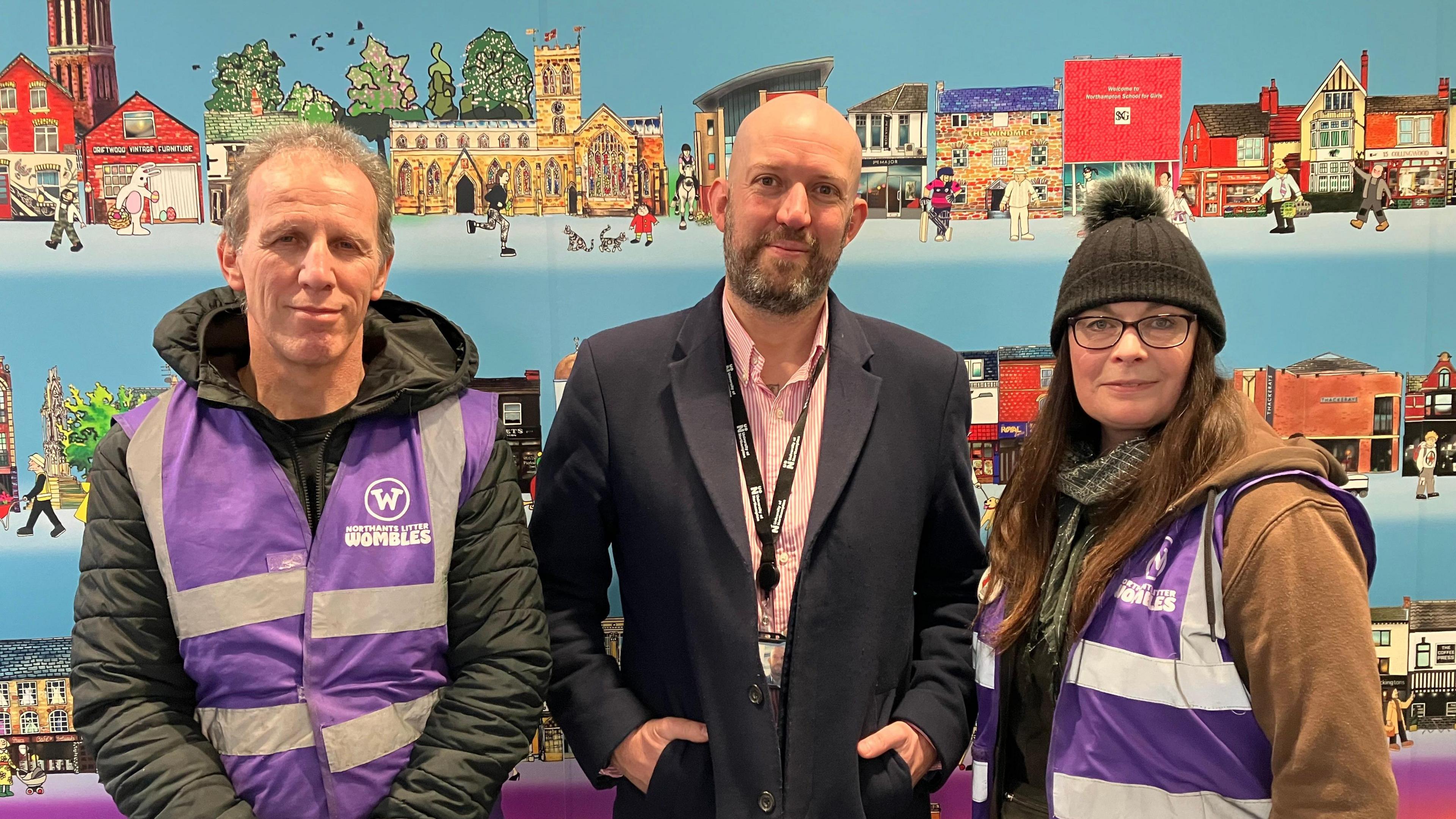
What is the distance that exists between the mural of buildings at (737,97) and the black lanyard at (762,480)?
925mm

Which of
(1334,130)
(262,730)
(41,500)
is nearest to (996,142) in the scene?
(1334,130)

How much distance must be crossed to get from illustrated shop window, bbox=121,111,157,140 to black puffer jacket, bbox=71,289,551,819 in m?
1.03

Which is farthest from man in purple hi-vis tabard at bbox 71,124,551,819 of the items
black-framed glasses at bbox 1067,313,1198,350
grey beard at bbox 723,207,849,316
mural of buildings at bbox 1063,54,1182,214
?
mural of buildings at bbox 1063,54,1182,214

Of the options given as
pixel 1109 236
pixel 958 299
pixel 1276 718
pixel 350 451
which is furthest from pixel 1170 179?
pixel 350 451

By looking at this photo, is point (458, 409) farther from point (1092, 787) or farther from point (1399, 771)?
point (1399, 771)

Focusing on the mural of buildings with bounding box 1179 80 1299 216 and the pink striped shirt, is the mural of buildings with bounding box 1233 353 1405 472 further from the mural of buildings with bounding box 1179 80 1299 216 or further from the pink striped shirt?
the pink striped shirt

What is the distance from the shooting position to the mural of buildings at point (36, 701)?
2.69 meters

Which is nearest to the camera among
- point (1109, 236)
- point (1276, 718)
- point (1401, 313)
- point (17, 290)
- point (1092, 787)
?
point (1276, 718)

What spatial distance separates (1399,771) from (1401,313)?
55.6 inches

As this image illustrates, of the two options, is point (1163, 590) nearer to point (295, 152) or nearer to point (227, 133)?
point (295, 152)

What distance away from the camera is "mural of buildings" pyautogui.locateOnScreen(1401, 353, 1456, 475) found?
9.37 ft

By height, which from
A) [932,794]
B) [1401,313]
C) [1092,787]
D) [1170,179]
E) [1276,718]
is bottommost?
[932,794]

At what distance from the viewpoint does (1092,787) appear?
1.62 metres

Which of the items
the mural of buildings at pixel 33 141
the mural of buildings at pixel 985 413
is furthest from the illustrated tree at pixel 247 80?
the mural of buildings at pixel 985 413
